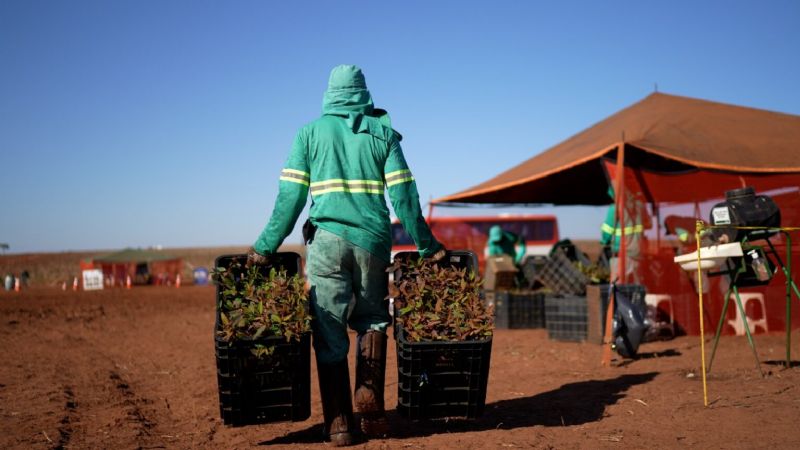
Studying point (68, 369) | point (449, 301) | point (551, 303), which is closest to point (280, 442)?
point (449, 301)

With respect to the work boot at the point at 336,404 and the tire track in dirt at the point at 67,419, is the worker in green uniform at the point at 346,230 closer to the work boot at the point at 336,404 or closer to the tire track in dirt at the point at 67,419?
the work boot at the point at 336,404

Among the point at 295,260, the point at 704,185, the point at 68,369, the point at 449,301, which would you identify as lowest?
the point at 68,369

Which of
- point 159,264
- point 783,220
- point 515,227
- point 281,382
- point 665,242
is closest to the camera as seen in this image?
point 281,382

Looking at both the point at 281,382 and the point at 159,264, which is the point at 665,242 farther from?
the point at 159,264

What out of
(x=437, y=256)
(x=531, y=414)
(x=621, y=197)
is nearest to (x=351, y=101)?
(x=437, y=256)

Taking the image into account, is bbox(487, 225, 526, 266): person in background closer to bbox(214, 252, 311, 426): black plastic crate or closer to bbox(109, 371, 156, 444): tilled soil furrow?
bbox(109, 371, 156, 444): tilled soil furrow

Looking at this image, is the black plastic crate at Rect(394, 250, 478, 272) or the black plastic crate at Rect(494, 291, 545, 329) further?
the black plastic crate at Rect(494, 291, 545, 329)

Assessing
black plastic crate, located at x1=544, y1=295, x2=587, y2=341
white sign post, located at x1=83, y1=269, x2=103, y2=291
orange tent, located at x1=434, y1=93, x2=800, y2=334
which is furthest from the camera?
white sign post, located at x1=83, y1=269, x2=103, y2=291

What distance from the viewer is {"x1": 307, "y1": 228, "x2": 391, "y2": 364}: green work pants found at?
4.51m

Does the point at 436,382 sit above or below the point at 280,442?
above

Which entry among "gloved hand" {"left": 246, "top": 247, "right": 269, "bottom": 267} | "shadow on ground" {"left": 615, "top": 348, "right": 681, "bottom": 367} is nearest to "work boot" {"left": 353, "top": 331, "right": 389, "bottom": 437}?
"gloved hand" {"left": 246, "top": 247, "right": 269, "bottom": 267}

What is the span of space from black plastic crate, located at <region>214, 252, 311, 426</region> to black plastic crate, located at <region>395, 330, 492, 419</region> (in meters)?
0.62

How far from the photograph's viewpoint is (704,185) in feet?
31.8

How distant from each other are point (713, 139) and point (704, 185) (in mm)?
970
